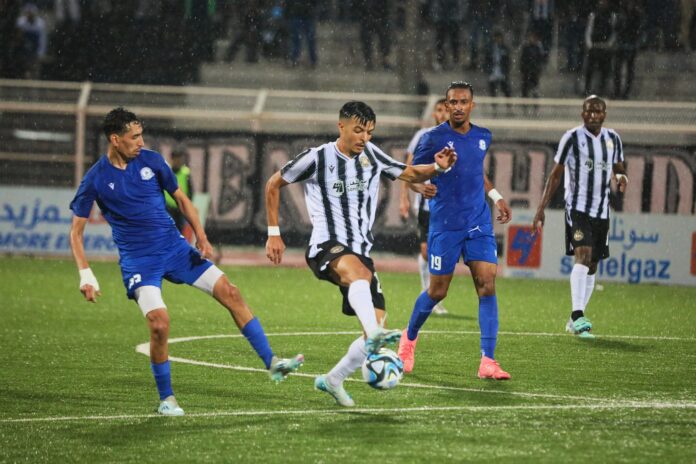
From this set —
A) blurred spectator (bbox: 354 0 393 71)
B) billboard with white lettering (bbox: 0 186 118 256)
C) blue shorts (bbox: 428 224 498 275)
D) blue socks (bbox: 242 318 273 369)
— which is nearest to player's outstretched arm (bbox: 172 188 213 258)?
blue socks (bbox: 242 318 273 369)

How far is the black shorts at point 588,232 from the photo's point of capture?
12844 mm

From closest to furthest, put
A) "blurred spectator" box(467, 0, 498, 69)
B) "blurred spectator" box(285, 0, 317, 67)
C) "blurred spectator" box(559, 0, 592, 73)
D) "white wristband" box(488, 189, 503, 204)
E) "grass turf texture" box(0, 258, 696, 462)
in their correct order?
"grass turf texture" box(0, 258, 696, 462)
"white wristband" box(488, 189, 503, 204)
"blurred spectator" box(559, 0, 592, 73)
"blurred spectator" box(467, 0, 498, 69)
"blurred spectator" box(285, 0, 317, 67)

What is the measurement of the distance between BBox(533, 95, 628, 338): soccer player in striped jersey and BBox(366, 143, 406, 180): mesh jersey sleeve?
434cm

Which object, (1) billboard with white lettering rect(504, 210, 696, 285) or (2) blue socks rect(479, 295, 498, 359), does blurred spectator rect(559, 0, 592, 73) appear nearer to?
(1) billboard with white lettering rect(504, 210, 696, 285)

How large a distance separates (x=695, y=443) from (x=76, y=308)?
983cm

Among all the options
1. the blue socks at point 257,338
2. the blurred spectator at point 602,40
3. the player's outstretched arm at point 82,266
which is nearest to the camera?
the player's outstretched arm at point 82,266

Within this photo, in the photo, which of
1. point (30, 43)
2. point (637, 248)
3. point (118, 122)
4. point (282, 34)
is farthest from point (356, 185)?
point (30, 43)

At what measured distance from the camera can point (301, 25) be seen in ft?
92.2

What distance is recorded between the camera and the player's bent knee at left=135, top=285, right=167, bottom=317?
8.20 meters

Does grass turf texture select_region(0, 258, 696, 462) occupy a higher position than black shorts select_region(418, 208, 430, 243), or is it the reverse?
black shorts select_region(418, 208, 430, 243)

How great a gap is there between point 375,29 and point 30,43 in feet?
24.4

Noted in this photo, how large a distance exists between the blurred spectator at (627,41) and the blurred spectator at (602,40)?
18 centimetres

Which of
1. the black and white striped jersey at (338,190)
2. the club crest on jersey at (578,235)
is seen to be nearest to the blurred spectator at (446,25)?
the club crest on jersey at (578,235)

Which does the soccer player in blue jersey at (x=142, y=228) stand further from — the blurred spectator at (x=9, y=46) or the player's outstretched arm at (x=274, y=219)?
the blurred spectator at (x=9, y=46)
